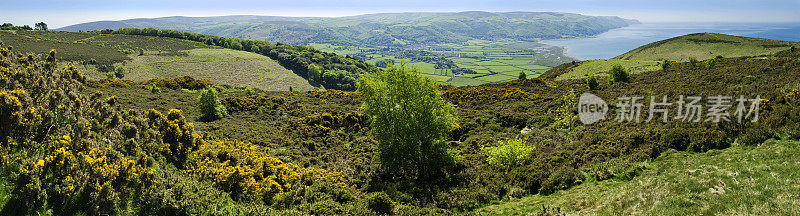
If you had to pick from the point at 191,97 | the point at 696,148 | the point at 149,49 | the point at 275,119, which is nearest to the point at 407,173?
the point at 696,148

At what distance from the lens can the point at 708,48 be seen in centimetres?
6988

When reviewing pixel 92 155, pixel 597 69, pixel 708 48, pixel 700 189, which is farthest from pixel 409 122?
pixel 708 48

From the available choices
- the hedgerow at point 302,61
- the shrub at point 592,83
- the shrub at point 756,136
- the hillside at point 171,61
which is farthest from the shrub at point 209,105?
the hedgerow at point 302,61

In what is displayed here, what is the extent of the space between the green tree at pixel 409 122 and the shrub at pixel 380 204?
3.79 m

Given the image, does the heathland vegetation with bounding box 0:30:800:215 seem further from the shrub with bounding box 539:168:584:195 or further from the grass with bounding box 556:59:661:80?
the grass with bounding box 556:59:661:80

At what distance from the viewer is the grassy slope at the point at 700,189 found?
26.1 feet

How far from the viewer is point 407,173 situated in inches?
738

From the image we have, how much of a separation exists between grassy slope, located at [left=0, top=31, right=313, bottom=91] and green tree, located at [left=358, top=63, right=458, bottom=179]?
213 ft

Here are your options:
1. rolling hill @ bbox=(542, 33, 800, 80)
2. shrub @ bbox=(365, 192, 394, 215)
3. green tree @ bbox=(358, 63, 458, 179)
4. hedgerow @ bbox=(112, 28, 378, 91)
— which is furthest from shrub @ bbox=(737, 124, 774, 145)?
hedgerow @ bbox=(112, 28, 378, 91)

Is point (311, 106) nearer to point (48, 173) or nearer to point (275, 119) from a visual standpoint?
point (275, 119)

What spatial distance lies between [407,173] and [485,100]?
23004mm

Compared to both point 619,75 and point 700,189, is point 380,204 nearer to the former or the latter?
point 700,189

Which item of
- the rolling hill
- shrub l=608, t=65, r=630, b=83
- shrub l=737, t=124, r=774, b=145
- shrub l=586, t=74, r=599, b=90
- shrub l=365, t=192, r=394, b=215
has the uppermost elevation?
the rolling hill

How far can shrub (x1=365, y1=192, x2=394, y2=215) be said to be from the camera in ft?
44.1
